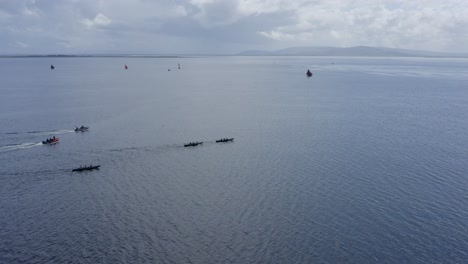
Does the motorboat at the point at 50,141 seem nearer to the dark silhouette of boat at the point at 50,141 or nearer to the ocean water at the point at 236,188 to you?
the dark silhouette of boat at the point at 50,141

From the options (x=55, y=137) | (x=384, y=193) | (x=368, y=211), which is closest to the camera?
(x=368, y=211)

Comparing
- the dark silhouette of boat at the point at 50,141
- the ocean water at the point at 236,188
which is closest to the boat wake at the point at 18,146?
the ocean water at the point at 236,188

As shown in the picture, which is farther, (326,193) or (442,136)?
(442,136)

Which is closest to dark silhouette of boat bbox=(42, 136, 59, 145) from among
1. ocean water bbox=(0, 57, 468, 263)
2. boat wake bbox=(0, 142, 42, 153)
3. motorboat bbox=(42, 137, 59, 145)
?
motorboat bbox=(42, 137, 59, 145)

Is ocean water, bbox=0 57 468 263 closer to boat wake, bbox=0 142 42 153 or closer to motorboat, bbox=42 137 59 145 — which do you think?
boat wake, bbox=0 142 42 153

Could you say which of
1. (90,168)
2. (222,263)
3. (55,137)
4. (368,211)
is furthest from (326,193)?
(55,137)

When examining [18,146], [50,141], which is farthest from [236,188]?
[18,146]

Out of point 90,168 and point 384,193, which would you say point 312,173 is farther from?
point 90,168

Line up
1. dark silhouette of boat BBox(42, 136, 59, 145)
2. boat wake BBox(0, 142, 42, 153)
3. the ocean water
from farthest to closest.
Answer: dark silhouette of boat BBox(42, 136, 59, 145) → boat wake BBox(0, 142, 42, 153) → the ocean water
